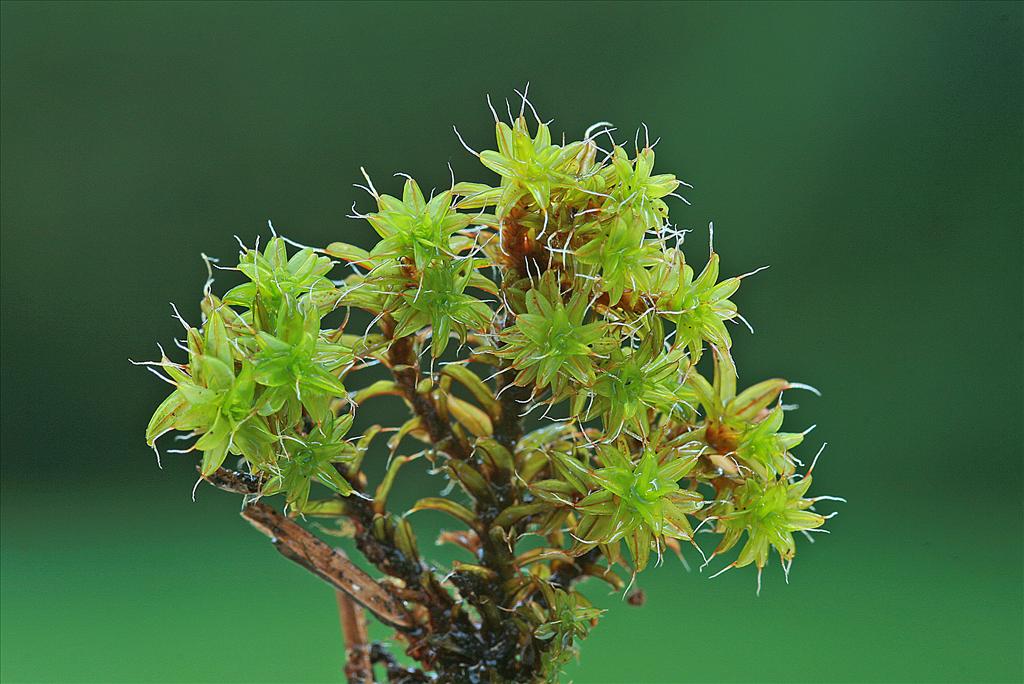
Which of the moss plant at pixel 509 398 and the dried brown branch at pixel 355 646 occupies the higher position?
the moss plant at pixel 509 398

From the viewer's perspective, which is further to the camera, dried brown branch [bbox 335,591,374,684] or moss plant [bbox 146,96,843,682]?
dried brown branch [bbox 335,591,374,684]

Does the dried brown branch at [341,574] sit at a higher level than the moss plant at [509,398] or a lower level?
lower

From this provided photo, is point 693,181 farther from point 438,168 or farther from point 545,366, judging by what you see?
point 545,366

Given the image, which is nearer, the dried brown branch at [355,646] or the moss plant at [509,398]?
the moss plant at [509,398]

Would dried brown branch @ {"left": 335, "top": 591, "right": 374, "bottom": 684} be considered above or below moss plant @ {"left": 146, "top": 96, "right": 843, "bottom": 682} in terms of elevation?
below

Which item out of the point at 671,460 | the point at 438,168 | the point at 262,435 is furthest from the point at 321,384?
the point at 438,168

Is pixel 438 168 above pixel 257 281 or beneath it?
above
